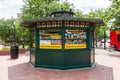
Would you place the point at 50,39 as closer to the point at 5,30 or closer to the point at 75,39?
the point at 75,39

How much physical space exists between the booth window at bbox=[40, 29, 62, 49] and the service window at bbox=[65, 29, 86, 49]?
0.47 metres

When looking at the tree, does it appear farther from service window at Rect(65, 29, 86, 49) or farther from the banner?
service window at Rect(65, 29, 86, 49)

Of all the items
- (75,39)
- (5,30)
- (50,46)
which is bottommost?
(50,46)

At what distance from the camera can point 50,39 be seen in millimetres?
11984

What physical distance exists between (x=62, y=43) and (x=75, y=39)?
92cm

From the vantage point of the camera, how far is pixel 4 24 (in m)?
48.8

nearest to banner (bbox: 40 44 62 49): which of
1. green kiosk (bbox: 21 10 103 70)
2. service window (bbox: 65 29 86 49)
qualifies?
green kiosk (bbox: 21 10 103 70)

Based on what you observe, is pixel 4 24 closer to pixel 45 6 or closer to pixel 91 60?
pixel 45 6

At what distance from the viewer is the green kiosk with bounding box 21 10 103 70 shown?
11.6 meters

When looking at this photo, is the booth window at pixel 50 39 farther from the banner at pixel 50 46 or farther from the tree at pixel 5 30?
the tree at pixel 5 30

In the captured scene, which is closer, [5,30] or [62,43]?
[62,43]

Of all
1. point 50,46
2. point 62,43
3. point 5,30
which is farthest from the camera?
point 5,30

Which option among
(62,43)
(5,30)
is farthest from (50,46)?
(5,30)

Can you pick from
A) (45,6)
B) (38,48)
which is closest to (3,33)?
(45,6)
